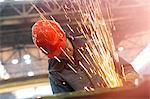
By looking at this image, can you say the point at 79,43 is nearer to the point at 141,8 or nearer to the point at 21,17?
the point at 21,17

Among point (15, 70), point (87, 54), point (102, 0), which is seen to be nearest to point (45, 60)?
point (15, 70)

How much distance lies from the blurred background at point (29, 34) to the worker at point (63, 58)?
8.31 feet

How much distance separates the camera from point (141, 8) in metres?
6.51

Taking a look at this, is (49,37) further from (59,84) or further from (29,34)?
(29,34)

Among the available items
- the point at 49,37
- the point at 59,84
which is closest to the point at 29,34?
the point at 59,84

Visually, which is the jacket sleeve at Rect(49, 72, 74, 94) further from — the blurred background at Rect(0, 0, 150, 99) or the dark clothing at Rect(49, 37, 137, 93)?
the blurred background at Rect(0, 0, 150, 99)

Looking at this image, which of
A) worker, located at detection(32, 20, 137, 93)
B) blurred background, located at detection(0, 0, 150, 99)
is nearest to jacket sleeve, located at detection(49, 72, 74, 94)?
worker, located at detection(32, 20, 137, 93)

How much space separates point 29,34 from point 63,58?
422 cm

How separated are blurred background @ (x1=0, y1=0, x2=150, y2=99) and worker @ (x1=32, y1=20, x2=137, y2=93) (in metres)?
2.53

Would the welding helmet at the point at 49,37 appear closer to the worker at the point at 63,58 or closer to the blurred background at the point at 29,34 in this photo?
the worker at the point at 63,58

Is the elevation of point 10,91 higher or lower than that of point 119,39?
lower

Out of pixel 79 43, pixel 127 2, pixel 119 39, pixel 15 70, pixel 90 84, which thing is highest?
pixel 127 2

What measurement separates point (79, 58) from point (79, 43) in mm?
130

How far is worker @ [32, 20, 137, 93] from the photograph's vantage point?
217 centimetres
